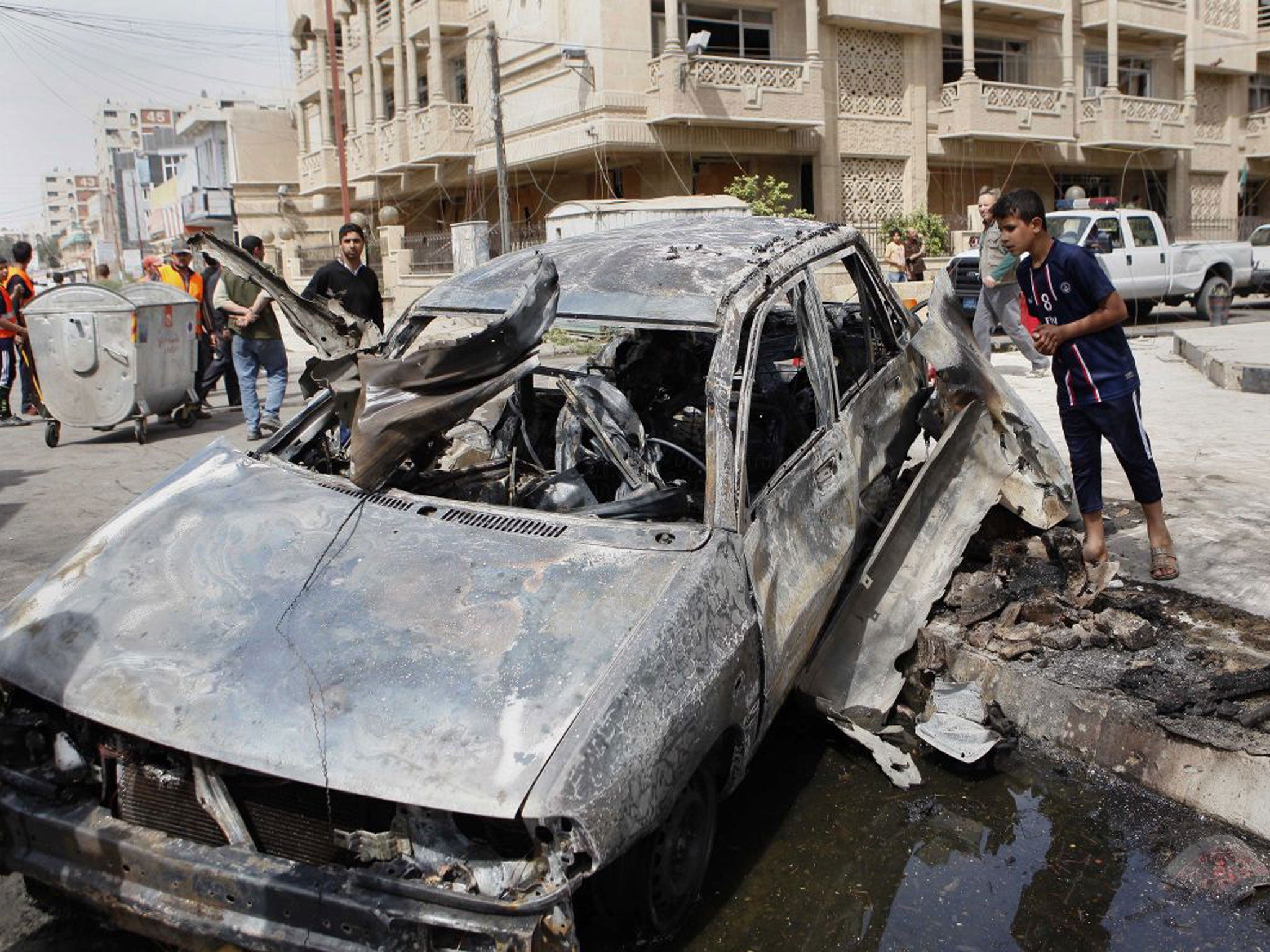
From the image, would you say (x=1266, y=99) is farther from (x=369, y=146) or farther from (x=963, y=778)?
(x=963, y=778)

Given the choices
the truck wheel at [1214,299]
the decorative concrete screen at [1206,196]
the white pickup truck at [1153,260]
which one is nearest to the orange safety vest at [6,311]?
the white pickup truck at [1153,260]

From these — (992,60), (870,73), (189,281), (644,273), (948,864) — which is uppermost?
(992,60)

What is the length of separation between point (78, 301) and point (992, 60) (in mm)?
27105

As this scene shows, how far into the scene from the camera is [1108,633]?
4441 millimetres

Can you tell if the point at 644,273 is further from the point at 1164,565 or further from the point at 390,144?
the point at 390,144

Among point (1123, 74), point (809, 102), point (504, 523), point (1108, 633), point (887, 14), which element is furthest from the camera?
point (1123, 74)

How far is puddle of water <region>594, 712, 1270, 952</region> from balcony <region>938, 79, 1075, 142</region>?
1020 inches

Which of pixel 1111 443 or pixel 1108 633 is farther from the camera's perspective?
pixel 1111 443

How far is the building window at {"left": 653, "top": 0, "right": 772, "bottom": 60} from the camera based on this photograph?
24.7 meters

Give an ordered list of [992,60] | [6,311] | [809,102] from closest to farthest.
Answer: [6,311] < [809,102] < [992,60]

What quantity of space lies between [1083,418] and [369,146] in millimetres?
31628

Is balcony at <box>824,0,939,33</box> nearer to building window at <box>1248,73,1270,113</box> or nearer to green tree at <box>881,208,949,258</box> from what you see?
green tree at <box>881,208,949,258</box>

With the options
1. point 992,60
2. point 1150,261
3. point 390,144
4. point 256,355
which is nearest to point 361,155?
point 390,144

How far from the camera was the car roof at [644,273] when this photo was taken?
387 centimetres
